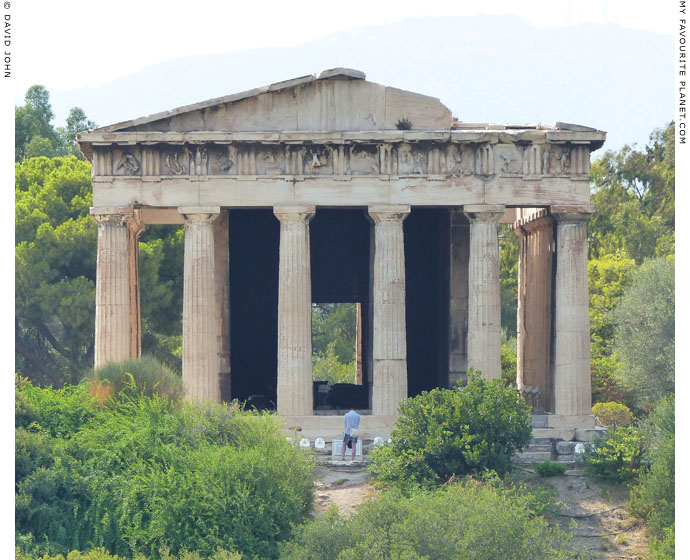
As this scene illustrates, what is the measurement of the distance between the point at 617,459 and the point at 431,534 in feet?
31.5

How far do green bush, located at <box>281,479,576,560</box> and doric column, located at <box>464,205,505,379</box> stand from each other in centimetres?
1078

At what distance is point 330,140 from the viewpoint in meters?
40.4

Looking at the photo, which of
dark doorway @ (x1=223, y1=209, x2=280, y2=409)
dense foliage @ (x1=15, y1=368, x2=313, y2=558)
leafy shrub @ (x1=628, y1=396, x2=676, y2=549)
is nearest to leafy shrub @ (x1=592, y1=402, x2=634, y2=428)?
dark doorway @ (x1=223, y1=209, x2=280, y2=409)

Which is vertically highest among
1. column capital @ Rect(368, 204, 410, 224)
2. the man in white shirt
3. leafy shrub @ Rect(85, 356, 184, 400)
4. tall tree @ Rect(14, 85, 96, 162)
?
tall tree @ Rect(14, 85, 96, 162)

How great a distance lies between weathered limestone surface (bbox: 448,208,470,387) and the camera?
4628 centimetres

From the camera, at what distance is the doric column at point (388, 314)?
4056 centimetres

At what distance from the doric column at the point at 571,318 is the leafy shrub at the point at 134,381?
11393 millimetres

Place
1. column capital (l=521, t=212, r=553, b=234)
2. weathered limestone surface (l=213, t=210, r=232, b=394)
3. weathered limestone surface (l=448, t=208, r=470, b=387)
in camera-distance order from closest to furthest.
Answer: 1. column capital (l=521, t=212, r=553, b=234)
2. weathered limestone surface (l=213, t=210, r=232, b=394)
3. weathered limestone surface (l=448, t=208, r=470, b=387)

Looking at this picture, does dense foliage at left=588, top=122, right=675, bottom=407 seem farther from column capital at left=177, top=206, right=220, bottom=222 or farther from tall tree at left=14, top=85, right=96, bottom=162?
tall tree at left=14, top=85, right=96, bottom=162

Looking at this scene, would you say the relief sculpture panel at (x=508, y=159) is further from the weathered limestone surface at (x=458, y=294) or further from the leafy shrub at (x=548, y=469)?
the leafy shrub at (x=548, y=469)

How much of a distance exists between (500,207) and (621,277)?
73.1 ft

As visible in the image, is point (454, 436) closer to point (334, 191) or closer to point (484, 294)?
point (484, 294)

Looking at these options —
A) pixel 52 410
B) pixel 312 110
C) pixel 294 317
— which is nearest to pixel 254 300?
pixel 294 317

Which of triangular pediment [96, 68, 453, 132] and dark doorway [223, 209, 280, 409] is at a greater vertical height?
triangular pediment [96, 68, 453, 132]
